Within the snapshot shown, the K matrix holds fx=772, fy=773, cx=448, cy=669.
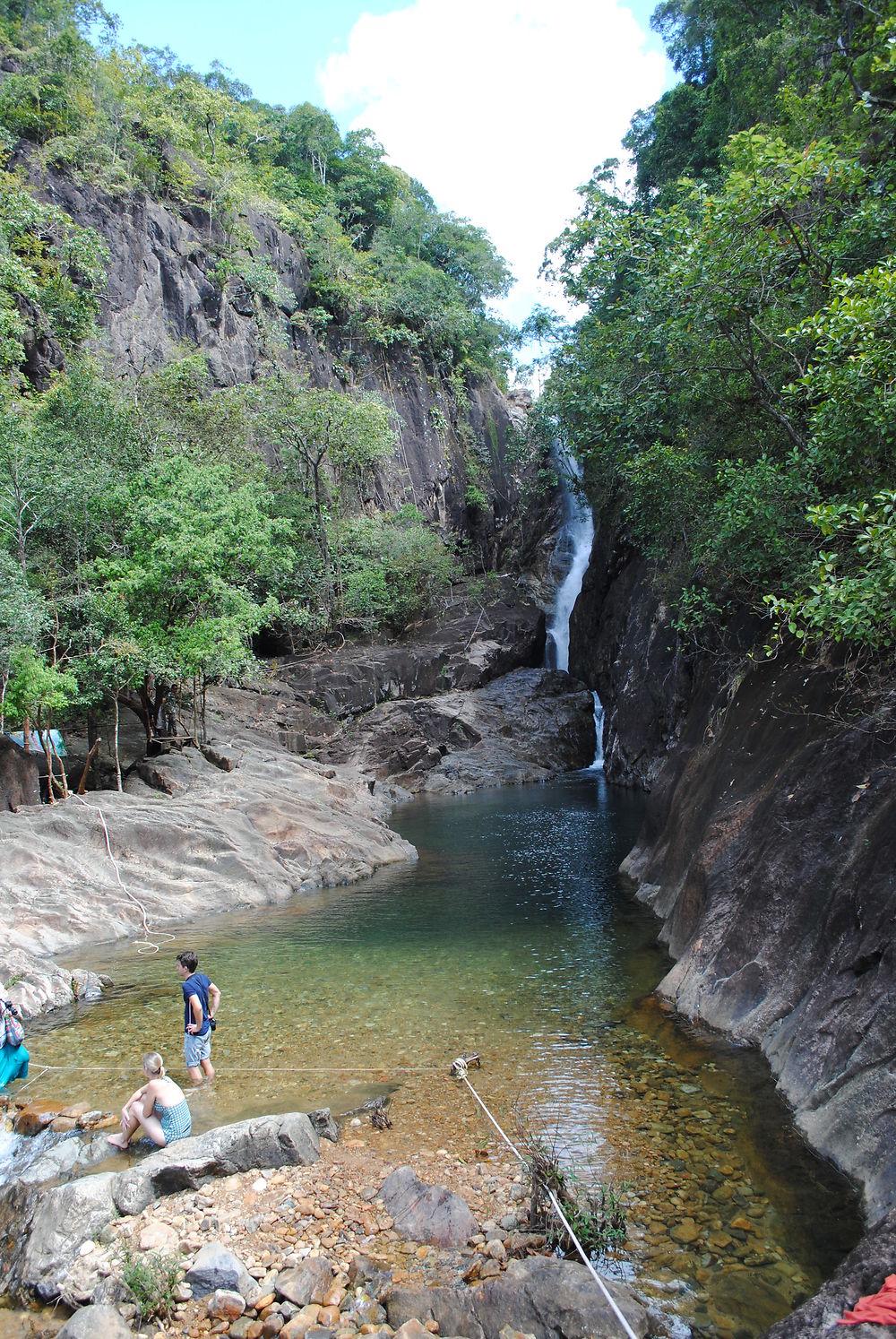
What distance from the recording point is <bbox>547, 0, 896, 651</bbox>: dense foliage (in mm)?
6941

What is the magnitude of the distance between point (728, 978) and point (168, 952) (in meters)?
8.76

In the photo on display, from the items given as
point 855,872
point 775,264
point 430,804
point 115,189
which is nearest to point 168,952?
point 855,872

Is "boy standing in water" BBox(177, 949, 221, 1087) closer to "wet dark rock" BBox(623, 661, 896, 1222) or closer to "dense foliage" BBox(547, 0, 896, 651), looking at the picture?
"wet dark rock" BBox(623, 661, 896, 1222)

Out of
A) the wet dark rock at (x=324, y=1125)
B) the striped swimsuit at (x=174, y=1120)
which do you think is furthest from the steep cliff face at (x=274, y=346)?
the wet dark rock at (x=324, y=1125)

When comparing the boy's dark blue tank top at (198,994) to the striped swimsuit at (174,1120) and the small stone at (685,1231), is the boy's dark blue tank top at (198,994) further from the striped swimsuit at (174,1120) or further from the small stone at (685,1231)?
the small stone at (685,1231)

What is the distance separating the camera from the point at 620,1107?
6.91 metres

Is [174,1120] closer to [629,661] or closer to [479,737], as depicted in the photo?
[629,661]

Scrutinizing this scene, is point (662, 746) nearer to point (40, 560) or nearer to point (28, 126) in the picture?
point (40, 560)

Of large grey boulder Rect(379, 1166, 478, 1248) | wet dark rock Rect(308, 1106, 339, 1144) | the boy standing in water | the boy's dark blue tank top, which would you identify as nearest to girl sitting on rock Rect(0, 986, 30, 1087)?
the boy standing in water

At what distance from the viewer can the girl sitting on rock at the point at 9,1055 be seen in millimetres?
8094

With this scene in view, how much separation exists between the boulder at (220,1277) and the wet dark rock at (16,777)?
12582mm

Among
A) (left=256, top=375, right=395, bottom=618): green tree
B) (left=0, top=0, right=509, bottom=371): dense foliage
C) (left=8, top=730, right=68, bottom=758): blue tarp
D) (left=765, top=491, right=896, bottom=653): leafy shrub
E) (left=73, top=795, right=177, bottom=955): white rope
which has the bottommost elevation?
(left=73, top=795, right=177, bottom=955): white rope

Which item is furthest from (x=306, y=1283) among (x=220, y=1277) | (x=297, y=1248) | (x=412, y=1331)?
(x=412, y=1331)

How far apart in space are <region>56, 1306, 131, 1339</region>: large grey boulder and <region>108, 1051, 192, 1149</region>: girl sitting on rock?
79.3 inches
